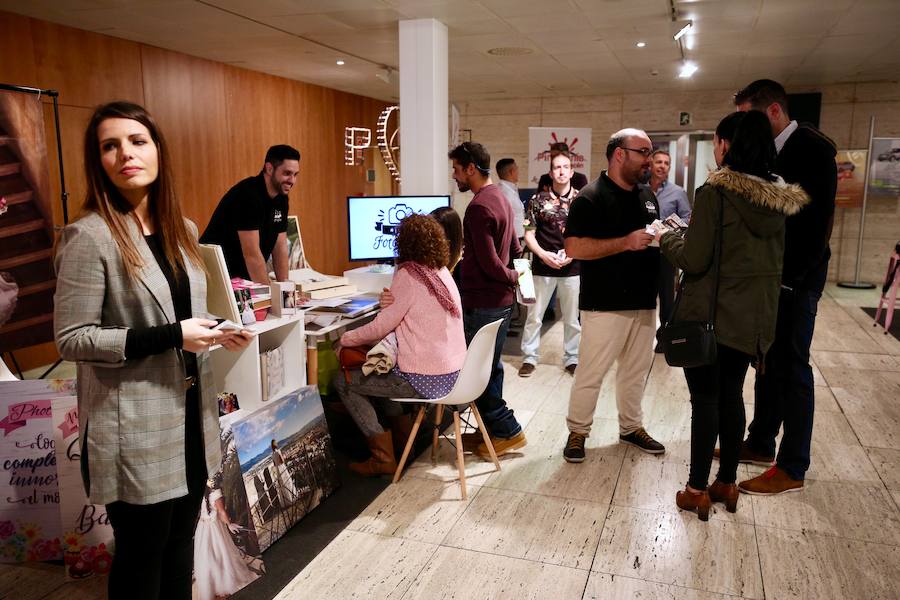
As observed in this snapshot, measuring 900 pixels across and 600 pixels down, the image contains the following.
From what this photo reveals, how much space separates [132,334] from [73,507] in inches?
52.0

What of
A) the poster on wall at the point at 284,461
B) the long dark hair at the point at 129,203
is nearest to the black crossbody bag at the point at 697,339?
the poster on wall at the point at 284,461

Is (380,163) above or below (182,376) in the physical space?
above

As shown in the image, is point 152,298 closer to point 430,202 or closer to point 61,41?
point 430,202

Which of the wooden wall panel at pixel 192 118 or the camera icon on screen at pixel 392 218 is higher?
the wooden wall panel at pixel 192 118

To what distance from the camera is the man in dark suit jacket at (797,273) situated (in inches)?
110

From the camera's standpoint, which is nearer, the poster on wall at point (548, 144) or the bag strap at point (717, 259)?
the bag strap at point (717, 259)

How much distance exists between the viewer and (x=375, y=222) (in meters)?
4.34

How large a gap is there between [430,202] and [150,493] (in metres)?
3.23

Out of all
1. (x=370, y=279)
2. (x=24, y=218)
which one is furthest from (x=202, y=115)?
(x=370, y=279)

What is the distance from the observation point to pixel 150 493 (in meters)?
1.53

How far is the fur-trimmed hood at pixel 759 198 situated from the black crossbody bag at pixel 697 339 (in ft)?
0.20

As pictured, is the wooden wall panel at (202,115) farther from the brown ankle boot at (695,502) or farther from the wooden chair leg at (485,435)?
the brown ankle boot at (695,502)

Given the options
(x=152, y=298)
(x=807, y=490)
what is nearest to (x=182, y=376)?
(x=152, y=298)

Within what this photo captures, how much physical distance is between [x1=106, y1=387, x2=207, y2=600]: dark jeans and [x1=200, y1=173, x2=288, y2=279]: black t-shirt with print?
1.92 metres
